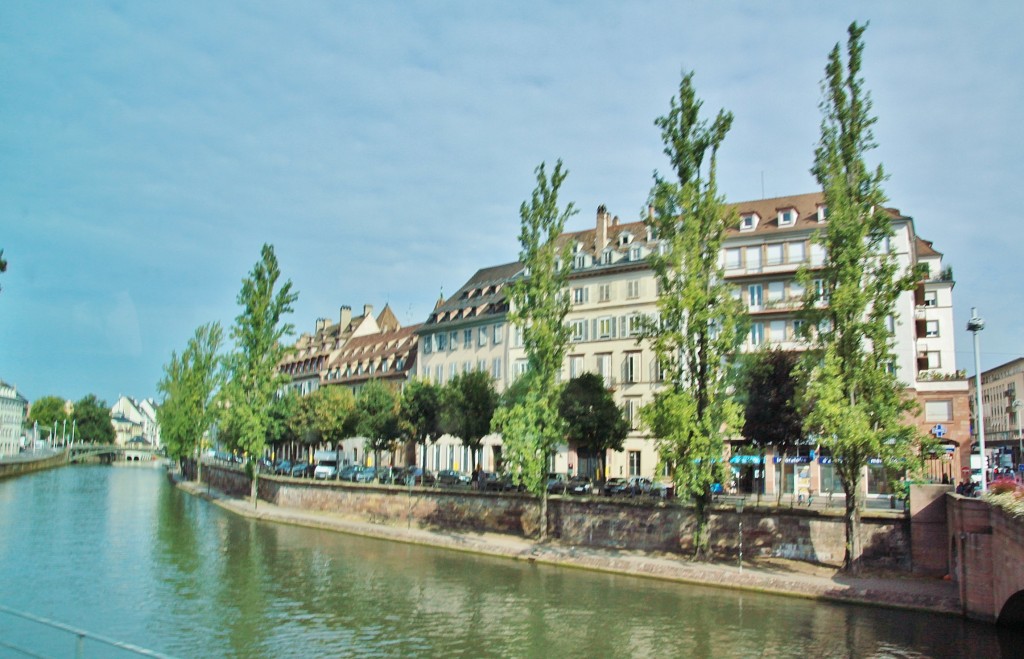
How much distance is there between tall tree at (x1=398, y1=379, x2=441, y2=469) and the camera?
205ft

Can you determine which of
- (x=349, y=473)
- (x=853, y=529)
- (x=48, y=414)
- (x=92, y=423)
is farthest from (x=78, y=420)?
(x=853, y=529)

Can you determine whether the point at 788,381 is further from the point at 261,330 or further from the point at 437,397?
the point at 261,330

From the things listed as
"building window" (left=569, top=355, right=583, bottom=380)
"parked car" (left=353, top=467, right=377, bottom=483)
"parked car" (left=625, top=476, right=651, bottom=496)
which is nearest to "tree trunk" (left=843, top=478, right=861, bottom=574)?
"parked car" (left=625, top=476, right=651, bottom=496)

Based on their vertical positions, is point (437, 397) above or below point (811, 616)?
above

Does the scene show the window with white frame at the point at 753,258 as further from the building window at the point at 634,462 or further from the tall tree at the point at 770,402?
the tall tree at the point at 770,402

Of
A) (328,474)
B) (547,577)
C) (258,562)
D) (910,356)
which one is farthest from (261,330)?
(910,356)

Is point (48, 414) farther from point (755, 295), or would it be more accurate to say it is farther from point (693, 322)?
point (693, 322)

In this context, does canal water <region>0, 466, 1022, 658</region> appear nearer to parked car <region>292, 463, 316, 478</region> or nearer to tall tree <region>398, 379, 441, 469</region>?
tall tree <region>398, 379, 441, 469</region>

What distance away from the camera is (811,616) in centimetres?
2855

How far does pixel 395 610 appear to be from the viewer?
28.6 meters

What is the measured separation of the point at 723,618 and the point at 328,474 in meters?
45.7

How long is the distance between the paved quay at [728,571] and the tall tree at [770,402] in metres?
10.3

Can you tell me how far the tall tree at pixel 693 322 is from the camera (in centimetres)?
3644

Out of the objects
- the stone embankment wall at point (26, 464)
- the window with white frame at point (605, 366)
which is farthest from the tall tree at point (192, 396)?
the window with white frame at point (605, 366)
